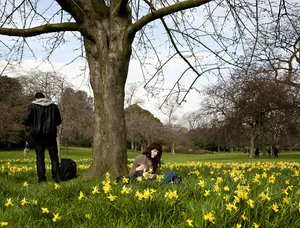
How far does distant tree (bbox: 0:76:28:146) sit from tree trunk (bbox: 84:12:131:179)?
10172 mm

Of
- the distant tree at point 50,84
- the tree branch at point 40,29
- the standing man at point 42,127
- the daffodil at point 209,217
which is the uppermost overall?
the distant tree at point 50,84

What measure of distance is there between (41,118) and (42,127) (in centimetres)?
20

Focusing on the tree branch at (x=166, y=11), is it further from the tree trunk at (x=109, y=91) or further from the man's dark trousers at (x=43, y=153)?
the man's dark trousers at (x=43, y=153)

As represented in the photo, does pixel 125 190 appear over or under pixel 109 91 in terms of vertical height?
under

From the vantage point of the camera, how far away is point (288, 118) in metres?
33.0

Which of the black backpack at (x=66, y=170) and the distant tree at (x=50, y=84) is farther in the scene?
the distant tree at (x=50, y=84)

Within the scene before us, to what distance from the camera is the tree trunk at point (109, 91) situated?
6363 mm

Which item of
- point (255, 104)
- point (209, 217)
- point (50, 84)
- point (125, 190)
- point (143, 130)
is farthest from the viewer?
point (143, 130)

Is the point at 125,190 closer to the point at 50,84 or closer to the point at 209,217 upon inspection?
the point at 209,217

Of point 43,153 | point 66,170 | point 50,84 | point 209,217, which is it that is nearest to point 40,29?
point 43,153

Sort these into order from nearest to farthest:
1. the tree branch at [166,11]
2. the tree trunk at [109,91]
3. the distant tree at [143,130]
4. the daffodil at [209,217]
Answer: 1. the daffodil at [209,217]
2. the tree branch at [166,11]
3. the tree trunk at [109,91]
4. the distant tree at [143,130]

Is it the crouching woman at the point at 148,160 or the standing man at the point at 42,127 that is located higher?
the standing man at the point at 42,127

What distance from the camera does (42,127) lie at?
704 centimetres

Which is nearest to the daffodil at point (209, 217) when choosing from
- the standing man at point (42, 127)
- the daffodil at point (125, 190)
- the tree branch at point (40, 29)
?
the daffodil at point (125, 190)
